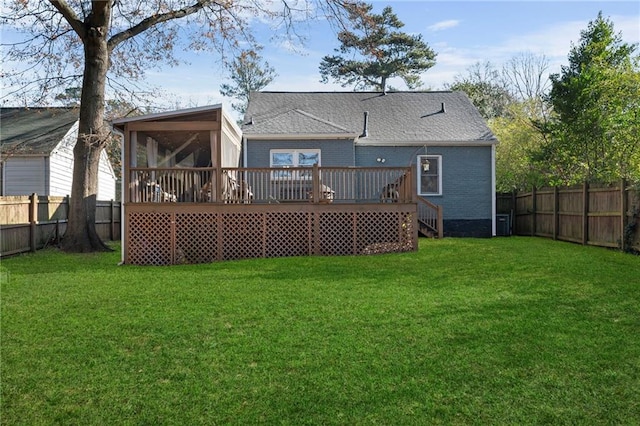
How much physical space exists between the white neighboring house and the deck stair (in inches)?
504

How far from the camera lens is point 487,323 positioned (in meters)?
5.66

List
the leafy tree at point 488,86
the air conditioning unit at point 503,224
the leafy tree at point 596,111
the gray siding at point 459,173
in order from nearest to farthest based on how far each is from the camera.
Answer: the leafy tree at point 596,111
the gray siding at point 459,173
the air conditioning unit at point 503,224
the leafy tree at point 488,86

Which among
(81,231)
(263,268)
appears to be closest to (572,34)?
(263,268)

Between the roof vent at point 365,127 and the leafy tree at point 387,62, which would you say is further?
the leafy tree at point 387,62

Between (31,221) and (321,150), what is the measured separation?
8042 millimetres

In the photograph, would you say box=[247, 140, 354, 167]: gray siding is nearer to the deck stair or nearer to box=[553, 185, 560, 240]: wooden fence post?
the deck stair

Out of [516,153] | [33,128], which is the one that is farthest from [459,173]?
[33,128]

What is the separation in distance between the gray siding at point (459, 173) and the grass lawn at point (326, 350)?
8.74 metres

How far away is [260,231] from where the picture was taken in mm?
11742

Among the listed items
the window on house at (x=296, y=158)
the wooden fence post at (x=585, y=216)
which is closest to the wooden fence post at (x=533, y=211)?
the wooden fence post at (x=585, y=216)

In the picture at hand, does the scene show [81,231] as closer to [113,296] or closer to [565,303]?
[113,296]

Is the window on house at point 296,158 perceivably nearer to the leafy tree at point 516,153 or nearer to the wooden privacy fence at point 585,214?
the wooden privacy fence at point 585,214

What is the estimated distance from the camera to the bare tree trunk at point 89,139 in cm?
1351

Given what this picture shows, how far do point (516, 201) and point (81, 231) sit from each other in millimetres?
13830
